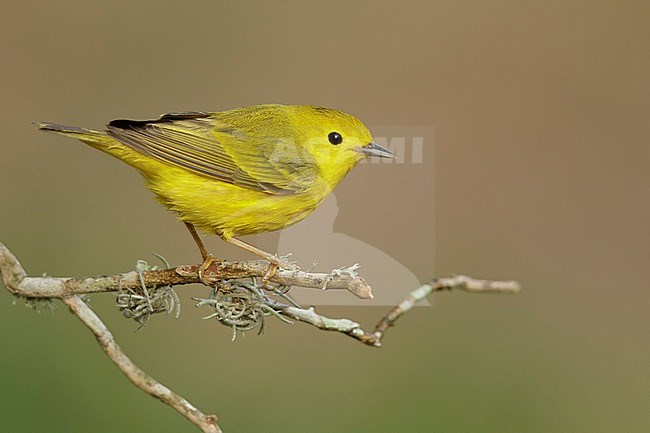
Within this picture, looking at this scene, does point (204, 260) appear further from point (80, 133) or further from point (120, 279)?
point (80, 133)

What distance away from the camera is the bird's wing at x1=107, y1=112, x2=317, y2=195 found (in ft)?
5.73

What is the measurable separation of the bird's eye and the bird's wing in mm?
71

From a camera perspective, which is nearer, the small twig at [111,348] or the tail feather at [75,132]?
the small twig at [111,348]

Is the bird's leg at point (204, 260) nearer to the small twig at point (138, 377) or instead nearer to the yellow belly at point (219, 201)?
the yellow belly at point (219, 201)

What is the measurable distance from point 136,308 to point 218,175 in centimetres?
47

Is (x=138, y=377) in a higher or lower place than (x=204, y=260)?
lower

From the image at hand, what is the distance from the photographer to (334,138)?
1.75m

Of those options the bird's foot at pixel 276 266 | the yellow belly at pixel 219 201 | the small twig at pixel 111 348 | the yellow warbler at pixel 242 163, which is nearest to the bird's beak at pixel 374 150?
the yellow warbler at pixel 242 163

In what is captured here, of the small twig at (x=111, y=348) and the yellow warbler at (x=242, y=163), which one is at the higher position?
the yellow warbler at (x=242, y=163)

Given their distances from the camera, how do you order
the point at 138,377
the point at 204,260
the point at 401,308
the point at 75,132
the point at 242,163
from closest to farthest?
the point at 401,308 < the point at 138,377 < the point at 204,260 < the point at 75,132 < the point at 242,163

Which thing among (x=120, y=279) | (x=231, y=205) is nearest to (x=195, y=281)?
(x=120, y=279)

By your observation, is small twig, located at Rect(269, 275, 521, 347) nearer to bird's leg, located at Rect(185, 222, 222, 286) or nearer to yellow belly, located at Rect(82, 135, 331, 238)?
bird's leg, located at Rect(185, 222, 222, 286)

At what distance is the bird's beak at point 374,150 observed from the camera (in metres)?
1.67

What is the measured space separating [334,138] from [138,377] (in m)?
0.76
